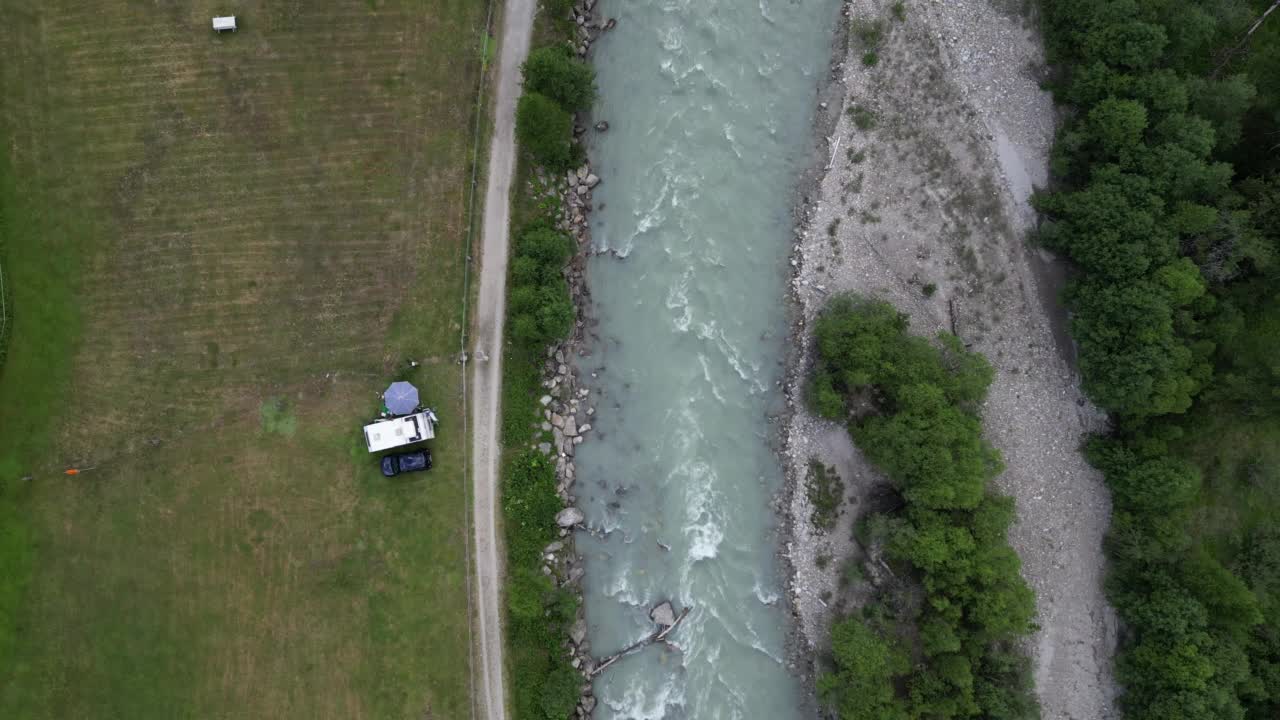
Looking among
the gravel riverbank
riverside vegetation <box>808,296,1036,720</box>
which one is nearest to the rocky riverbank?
riverside vegetation <box>808,296,1036,720</box>

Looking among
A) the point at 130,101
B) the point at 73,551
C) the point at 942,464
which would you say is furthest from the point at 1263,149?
the point at 73,551

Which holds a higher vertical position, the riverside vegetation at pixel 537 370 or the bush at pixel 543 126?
the bush at pixel 543 126

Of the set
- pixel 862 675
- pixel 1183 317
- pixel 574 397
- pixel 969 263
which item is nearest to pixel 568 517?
pixel 574 397

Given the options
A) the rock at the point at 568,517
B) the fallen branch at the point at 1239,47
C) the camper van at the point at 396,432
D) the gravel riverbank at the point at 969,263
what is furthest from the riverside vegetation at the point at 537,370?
the fallen branch at the point at 1239,47

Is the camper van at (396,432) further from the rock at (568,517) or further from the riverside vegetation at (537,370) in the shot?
the rock at (568,517)

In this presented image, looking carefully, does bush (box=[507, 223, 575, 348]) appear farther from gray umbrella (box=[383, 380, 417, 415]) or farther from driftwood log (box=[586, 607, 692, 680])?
driftwood log (box=[586, 607, 692, 680])

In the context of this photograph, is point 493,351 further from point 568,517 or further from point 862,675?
point 862,675
